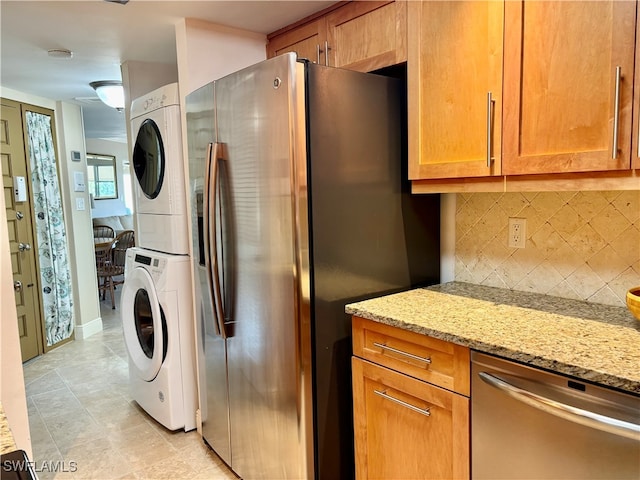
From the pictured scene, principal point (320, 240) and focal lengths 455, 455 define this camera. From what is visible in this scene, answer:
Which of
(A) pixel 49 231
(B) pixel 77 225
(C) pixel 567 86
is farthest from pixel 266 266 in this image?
(B) pixel 77 225

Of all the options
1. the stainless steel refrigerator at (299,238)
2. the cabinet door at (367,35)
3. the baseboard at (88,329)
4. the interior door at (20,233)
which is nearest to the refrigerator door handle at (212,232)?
the stainless steel refrigerator at (299,238)

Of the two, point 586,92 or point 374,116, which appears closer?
point 586,92

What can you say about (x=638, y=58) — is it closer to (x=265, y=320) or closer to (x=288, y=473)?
(x=265, y=320)

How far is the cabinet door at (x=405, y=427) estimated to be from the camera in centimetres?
141

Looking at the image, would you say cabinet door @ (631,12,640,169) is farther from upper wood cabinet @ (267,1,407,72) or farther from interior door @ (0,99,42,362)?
interior door @ (0,99,42,362)

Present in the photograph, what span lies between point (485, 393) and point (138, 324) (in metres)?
2.18

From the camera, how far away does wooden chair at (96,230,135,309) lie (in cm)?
579

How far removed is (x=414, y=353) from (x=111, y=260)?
542cm

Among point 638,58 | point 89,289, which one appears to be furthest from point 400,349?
point 89,289

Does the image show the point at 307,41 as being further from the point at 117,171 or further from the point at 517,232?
the point at 117,171

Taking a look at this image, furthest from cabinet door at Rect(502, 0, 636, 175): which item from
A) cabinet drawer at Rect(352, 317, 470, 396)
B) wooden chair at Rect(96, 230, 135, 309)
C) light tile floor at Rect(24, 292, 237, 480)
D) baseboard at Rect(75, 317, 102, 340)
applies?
wooden chair at Rect(96, 230, 135, 309)

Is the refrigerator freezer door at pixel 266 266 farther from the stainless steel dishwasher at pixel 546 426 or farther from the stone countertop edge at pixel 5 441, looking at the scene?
the stone countertop edge at pixel 5 441

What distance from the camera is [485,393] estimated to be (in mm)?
1319

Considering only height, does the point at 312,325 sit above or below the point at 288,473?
above
